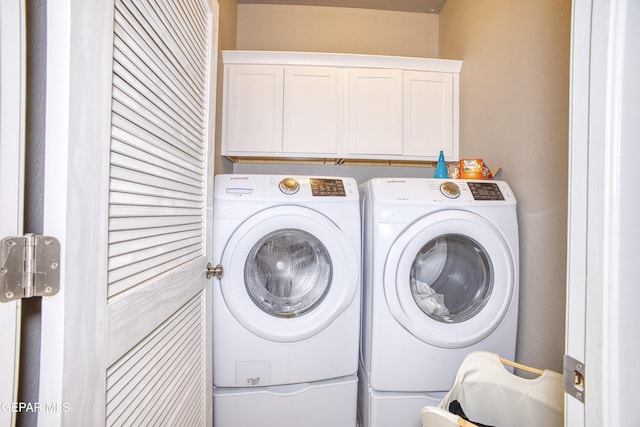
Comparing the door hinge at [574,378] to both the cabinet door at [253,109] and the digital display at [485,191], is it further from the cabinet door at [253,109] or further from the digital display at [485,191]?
the cabinet door at [253,109]

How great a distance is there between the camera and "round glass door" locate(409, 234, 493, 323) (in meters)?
1.20

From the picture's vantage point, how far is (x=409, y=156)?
1.82 meters

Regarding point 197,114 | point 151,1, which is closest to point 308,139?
point 197,114

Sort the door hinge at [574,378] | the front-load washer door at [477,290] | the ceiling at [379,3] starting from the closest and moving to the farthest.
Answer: the door hinge at [574,378]
the front-load washer door at [477,290]
the ceiling at [379,3]

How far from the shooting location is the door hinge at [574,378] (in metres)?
0.45

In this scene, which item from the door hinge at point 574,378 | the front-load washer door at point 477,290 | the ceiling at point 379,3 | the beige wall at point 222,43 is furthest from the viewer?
the ceiling at point 379,3

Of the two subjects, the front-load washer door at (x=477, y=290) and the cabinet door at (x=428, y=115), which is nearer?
the front-load washer door at (x=477, y=290)

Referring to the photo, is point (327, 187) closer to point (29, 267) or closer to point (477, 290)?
point (477, 290)

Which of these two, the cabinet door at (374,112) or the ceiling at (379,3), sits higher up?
the ceiling at (379,3)

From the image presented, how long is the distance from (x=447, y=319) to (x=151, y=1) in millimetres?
1397

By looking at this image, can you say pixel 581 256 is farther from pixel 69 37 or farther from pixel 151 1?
pixel 151 1

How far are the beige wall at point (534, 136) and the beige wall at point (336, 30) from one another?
2.20 feet

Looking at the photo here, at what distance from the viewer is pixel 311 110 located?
1.77 meters

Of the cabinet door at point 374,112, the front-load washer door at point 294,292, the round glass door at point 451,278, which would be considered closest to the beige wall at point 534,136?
the round glass door at point 451,278
